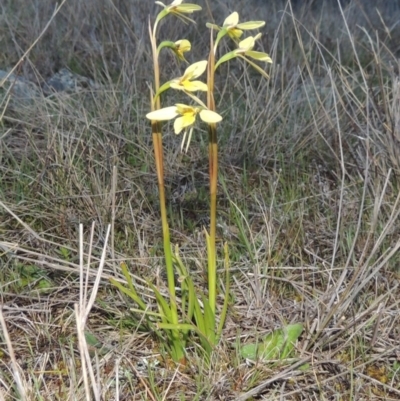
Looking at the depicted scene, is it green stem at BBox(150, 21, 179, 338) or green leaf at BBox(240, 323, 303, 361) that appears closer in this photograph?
green stem at BBox(150, 21, 179, 338)

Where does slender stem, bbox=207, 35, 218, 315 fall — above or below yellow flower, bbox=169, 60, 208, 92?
below

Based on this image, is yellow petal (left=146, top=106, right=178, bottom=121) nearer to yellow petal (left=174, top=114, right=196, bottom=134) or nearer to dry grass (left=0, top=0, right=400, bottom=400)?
yellow petal (left=174, top=114, right=196, bottom=134)

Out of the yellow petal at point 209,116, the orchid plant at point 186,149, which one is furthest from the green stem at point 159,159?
the yellow petal at point 209,116

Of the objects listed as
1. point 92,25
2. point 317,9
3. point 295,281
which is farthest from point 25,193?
point 317,9

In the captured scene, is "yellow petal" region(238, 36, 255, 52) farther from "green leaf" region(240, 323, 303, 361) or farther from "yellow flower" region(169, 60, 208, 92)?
"green leaf" region(240, 323, 303, 361)

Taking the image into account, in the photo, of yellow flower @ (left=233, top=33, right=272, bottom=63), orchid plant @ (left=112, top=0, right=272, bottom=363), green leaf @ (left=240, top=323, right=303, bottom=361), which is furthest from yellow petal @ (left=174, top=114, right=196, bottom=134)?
green leaf @ (left=240, top=323, right=303, bottom=361)

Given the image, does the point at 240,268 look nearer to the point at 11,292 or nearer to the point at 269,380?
the point at 269,380

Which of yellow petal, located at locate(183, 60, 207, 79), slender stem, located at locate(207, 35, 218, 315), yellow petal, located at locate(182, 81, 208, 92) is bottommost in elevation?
slender stem, located at locate(207, 35, 218, 315)

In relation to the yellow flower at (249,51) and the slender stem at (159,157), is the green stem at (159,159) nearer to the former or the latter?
the slender stem at (159,157)
